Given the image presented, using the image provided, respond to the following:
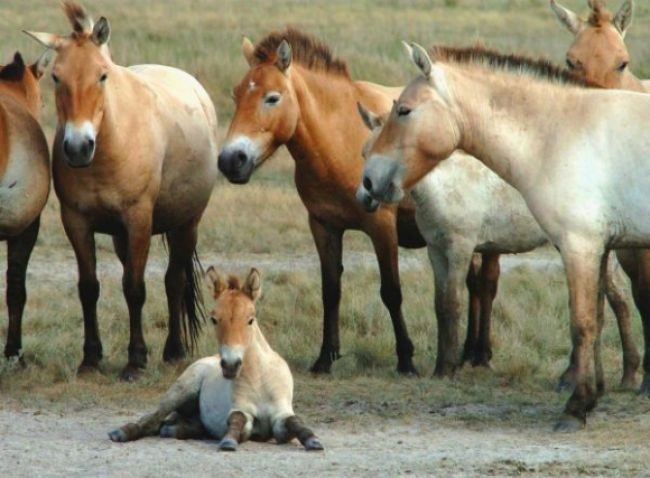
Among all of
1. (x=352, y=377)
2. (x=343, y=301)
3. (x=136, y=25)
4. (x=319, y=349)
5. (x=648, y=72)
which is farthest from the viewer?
(x=136, y=25)

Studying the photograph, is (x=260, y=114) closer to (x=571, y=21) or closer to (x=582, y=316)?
(x=571, y=21)

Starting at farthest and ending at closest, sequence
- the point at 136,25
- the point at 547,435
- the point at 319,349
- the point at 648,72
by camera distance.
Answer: the point at 136,25
the point at 648,72
the point at 319,349
the point at 547,435

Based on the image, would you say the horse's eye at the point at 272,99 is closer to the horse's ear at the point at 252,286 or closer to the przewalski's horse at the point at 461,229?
the przewalski's horse at the point at 461,229

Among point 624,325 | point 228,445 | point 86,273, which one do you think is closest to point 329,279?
point 86,273

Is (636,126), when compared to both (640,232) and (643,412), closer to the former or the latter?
(640,232)

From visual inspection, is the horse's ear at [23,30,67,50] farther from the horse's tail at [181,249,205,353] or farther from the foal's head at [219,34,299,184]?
the horse's tail at [181,249,205,353]

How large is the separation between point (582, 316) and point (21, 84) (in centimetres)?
436

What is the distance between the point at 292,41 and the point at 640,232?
3114 mm

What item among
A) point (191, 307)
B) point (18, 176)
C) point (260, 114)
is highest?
point (260, 114)

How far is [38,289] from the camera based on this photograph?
1319cm

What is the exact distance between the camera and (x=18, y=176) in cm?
982

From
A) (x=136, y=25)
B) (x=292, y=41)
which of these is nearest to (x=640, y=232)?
(x=292, y=41)

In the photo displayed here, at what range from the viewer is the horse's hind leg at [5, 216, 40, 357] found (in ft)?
34.2

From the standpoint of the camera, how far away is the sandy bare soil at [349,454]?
7.21 m
